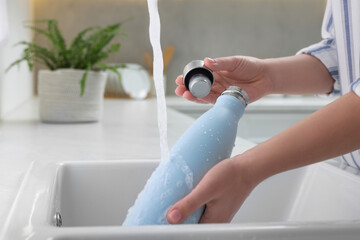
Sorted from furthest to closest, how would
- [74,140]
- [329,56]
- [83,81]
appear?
1. [83,81]
2. [74,140]
3. [329,56]

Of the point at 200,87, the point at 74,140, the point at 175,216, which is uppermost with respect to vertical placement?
the point at 200,87

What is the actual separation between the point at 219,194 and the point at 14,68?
181cm

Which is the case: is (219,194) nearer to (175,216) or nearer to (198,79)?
(175,216)

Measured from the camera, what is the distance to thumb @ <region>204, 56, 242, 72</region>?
2.68 ft

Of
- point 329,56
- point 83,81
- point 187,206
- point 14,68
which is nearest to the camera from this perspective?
point 187,206

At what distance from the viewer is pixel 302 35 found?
330cm

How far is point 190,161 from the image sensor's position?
64cm

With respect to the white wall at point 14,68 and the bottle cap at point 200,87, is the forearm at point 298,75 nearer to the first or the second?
the bottle cap at point 200,87

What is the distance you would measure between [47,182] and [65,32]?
2.45 meters

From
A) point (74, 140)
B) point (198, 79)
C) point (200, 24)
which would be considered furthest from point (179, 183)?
point (200, 24)

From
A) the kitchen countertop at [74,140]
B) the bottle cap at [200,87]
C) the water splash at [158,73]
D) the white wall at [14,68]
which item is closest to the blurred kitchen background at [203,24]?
the white wall at [14,68]

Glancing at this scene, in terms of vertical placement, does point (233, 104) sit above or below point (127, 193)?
above

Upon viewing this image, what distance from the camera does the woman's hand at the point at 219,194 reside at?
55 cm

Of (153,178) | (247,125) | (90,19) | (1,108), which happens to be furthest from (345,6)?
(90,19)
